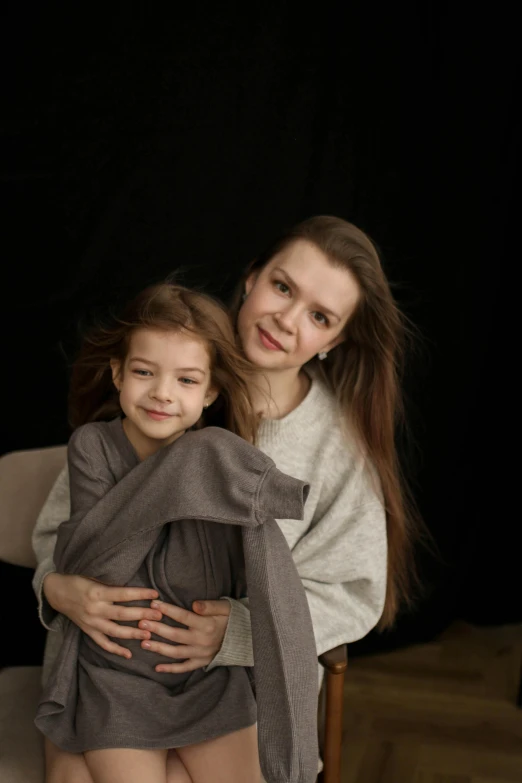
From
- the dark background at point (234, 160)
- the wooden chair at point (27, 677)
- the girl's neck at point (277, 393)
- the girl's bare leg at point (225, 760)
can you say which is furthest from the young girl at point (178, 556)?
the dark background at point (234, 160)

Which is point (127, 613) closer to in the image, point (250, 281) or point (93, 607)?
point (93, 607)

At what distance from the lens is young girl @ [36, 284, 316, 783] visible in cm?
143

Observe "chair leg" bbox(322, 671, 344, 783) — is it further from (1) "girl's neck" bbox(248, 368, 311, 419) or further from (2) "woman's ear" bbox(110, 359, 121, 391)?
(2) "woman's ear" bbox(110, 359, 121, 391)

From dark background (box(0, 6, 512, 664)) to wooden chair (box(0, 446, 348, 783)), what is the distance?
70 centimetres

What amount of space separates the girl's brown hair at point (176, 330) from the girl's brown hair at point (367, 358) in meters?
0.26

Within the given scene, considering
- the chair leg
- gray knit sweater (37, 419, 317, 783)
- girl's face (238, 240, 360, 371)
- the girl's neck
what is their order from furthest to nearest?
the girl's neck
girl's face (238, 240, 360, 371)
the chair leg
gray knit sweater (37, 419, 317, 783)

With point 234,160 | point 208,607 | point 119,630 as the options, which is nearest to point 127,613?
point 119,630

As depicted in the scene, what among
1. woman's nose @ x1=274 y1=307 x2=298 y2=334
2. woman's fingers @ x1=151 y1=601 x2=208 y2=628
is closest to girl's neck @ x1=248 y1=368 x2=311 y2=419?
woman's nose @ x1=274 y1=307 x2=298 y2=334

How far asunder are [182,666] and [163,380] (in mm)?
462

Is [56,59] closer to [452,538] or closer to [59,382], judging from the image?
[59,382]

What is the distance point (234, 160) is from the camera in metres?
2.61

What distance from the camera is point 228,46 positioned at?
8.36ft

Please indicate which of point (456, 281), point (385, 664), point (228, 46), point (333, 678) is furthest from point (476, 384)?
point (333, 678)

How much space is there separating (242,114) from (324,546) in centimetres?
131
